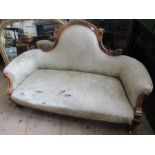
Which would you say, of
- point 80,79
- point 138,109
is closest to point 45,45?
point 80,79

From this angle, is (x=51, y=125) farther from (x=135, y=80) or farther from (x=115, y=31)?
(x=115, y=31)

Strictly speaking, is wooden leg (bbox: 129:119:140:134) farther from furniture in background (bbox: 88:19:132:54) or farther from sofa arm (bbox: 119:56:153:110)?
furniture in background (bbox: 88:19:132:54)

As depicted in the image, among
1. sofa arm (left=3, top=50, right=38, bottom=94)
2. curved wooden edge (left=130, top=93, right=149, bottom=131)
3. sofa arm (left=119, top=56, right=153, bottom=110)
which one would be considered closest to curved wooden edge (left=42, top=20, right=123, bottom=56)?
sofa arm (left=119, top=56, right=153, bottom=110)

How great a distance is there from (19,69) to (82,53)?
2.19ft

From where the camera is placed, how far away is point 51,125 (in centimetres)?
165

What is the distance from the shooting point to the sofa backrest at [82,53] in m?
1.73

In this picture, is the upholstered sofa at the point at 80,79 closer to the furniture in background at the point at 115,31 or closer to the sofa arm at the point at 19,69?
the sofa arm at the point at 19,69

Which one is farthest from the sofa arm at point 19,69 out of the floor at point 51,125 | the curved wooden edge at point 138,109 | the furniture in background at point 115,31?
the curved wooden edge at point 138,109

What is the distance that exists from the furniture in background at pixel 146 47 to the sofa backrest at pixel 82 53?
1.08ft
